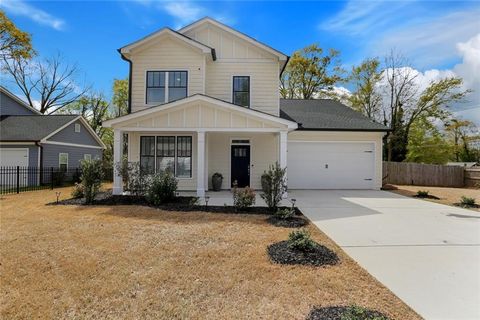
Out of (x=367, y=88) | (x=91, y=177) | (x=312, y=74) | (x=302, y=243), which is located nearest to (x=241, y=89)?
(x=91, y=177)

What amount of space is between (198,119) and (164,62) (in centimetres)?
395

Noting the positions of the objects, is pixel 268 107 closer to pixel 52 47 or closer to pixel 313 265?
pixel 313 265

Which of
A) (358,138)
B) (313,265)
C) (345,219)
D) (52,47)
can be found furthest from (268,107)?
(52,47)

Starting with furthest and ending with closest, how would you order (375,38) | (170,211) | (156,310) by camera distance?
1. (375,38)
2. (170,211)
3. (156,310)

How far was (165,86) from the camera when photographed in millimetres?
12672

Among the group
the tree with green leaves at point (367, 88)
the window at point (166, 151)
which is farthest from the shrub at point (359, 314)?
the tree with green leaves at point (367, 88)

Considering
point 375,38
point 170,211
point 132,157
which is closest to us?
point 170,211

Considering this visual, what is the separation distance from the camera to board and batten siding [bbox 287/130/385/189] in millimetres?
14281

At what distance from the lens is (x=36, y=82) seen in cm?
3097

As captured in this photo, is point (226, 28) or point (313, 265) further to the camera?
point (226, 28)

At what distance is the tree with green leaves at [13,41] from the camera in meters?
18.9

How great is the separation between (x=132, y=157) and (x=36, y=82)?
2704cm

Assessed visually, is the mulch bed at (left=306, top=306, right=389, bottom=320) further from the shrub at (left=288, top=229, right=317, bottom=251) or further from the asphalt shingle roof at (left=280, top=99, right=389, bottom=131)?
the asphalt shingle roof at (left=280, top=99, right=389, bottom=131)

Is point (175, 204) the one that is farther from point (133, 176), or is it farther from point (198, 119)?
point (198, 119)
